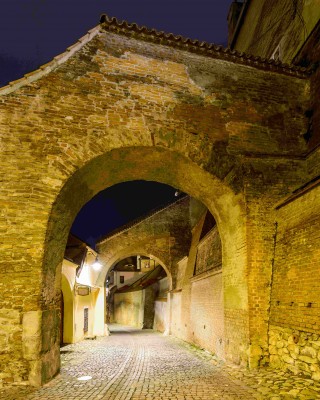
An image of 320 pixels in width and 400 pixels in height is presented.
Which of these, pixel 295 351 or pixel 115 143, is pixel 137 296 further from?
pixel 295 351

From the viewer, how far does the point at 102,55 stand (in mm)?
8062

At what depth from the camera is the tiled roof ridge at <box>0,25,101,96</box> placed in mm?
7273

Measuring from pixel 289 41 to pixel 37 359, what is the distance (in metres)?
11.6

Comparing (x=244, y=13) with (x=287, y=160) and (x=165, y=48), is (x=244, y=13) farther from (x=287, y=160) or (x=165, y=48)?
(x=287, y=160)

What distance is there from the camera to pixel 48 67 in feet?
24.8

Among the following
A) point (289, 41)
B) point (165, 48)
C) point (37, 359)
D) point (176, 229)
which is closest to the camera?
point (37, 359)

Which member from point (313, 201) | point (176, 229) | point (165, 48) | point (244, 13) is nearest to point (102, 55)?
point (165, 48)

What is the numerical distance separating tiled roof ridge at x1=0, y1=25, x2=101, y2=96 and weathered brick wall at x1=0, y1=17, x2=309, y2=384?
0.02m

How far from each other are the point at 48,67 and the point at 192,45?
3670 millimetres

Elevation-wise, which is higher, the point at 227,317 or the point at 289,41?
the point at 289,41

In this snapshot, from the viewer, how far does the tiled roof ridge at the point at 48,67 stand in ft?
23.9

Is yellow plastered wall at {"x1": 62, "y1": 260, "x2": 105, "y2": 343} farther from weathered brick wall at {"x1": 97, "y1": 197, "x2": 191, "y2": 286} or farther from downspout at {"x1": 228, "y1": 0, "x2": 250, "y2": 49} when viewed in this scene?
downspout at {"x1": 228, "y1": 0, "x2": 250, "y2": 49}

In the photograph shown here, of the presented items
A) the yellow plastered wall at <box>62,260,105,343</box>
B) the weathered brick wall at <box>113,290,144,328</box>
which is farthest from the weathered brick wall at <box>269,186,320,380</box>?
the weathered brick wall at <box>113,290,144,328</box>

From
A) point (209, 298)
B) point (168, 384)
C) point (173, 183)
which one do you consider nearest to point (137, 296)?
point (209, 298)
